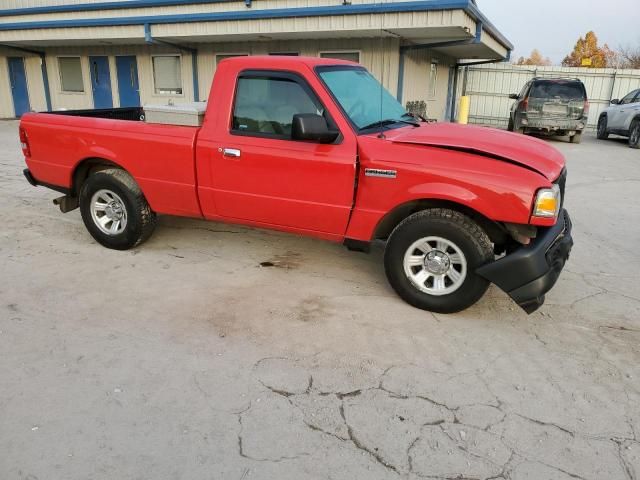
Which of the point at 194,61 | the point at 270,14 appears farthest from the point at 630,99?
the point at 194,61

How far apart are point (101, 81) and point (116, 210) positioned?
14775 millimetres

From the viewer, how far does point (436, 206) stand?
394cm

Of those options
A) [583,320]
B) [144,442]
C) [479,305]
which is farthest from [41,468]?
[583,320]

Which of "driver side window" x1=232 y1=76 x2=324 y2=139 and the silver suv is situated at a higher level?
"driver side window" x1=232 y1=76 x2=324 y2=139

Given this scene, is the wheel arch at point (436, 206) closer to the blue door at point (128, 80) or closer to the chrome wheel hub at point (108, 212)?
the chrome wheel hub at point (108, 212)

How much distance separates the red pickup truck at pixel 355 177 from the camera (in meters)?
3.63

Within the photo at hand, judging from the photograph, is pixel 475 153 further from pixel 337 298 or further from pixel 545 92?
pixel 545 92

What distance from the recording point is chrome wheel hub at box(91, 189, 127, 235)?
16.8 ft

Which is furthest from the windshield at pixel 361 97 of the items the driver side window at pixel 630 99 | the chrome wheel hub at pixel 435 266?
the driver side window at pixel 630 99

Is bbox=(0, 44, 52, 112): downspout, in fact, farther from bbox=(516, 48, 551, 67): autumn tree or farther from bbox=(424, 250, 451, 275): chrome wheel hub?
bbox=(516, 48, 551, 67): autumn tree

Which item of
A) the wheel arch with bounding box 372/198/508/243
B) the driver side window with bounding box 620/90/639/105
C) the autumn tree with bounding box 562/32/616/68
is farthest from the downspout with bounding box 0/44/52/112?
the autumn tree with bounding box 562/32/616/68

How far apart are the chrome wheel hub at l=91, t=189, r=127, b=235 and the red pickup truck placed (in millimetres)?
105

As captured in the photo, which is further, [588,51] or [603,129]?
[588,51]

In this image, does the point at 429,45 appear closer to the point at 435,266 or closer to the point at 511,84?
the point at 511,84
